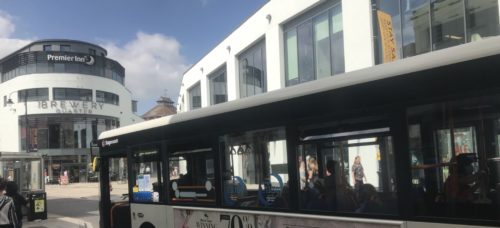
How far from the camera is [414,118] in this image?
4.30 metres

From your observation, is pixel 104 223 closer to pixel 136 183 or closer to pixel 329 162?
pixel 136 183

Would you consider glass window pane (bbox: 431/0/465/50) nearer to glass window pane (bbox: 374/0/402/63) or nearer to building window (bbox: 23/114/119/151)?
glass window pane (bbox: 374/0/402/63)

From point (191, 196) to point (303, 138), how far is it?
2372 millimetres

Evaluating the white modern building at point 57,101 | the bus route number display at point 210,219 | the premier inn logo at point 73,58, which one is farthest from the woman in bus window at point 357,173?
the premier inn logo at point 73,58

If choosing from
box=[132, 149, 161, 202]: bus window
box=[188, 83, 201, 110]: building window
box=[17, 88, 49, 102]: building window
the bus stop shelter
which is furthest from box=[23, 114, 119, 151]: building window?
box=[132, 149, 161, 202]: bus window

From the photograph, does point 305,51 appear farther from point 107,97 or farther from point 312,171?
point 107,97

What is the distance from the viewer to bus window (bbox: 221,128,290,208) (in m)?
5.56

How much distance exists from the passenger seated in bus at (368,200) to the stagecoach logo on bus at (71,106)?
61818 mm

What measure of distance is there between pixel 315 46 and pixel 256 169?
13.9 metres

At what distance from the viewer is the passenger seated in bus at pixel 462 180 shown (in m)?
3.93

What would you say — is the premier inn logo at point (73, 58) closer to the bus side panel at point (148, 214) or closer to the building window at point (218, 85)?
the building window at point (218, 85)

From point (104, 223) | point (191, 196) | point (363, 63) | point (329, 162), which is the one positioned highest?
point (363, 63)

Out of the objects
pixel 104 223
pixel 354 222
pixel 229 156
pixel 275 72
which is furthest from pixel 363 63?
pixel 354 222

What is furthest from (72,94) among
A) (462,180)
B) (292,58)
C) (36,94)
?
(462,180)
